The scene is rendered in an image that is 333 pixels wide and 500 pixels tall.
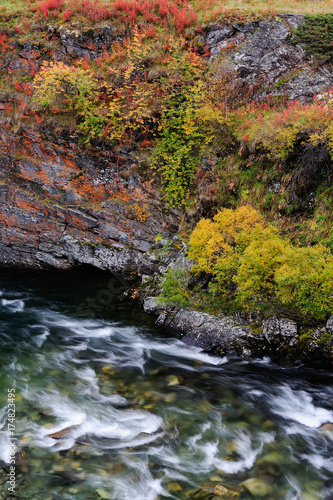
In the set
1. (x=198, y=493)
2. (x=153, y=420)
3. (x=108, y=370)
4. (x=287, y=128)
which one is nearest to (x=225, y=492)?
(x=198, y=493)

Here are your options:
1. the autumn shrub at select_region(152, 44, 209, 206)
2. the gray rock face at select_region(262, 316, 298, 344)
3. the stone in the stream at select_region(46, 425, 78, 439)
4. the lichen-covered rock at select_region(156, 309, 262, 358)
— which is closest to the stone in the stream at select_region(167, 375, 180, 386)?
the lichen-covered rock at select_region(156, 309, 262, 358)

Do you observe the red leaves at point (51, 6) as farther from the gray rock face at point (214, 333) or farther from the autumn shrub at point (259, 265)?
the gray rock face at point (214, 333)

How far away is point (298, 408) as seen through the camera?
896 cm

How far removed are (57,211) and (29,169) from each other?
270 centimetres

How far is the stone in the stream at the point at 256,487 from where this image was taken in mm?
6438

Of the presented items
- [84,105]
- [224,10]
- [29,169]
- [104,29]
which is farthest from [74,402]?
[224,10]

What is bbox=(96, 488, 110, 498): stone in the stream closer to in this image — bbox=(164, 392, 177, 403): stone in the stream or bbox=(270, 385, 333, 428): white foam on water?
bbox=(164, 392, 177, 403): stone in the stream

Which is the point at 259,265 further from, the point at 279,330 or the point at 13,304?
the point at 13,304

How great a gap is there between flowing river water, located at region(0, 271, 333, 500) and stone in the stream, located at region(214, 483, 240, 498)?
38 millimetres

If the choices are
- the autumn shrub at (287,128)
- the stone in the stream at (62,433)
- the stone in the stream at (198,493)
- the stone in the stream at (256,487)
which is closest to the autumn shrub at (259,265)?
the autumn shrub at (287,128)

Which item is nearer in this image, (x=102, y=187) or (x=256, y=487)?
(x=256, y=487)

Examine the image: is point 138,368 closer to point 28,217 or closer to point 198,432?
point 198,432

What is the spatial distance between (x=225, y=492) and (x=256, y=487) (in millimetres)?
660

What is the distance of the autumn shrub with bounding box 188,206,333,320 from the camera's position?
9.34m
